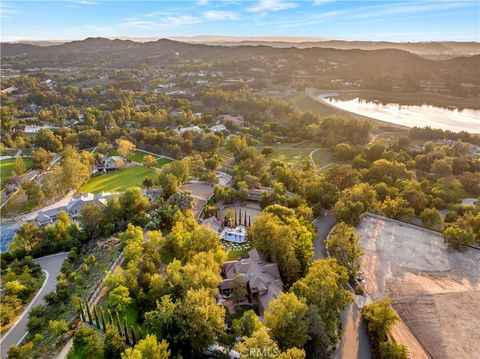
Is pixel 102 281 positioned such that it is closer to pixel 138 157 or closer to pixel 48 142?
pixel 138 157

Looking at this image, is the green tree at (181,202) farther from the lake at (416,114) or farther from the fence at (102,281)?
the lake at (416,114)

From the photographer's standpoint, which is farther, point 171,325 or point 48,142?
point 48,142

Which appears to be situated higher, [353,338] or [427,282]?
[427,282]

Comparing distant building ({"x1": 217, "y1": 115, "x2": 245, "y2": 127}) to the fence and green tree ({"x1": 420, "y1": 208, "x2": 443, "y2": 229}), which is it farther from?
the fence

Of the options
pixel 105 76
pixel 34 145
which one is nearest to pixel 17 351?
pixel 34 145

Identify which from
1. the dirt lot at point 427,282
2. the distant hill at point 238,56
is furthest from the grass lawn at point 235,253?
the distant hill at point 238,56

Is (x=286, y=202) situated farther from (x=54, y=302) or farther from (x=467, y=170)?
(x=467, y=170)

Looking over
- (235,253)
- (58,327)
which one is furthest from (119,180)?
(58,327)
